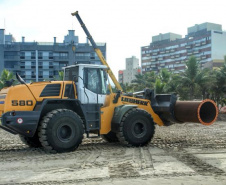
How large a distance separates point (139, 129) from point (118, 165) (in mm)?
3408

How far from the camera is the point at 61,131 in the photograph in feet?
31.2

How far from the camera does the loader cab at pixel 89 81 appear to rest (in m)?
10.4

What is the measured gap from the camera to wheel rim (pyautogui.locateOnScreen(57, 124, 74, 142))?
941 centimetres

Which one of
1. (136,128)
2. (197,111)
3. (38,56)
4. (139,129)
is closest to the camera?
(197,111)

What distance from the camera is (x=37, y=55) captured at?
84.2 metres

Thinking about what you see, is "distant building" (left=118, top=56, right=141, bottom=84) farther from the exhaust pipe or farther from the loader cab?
the loader cab

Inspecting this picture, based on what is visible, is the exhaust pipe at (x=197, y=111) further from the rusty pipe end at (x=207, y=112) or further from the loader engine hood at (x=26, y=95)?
the loader engine hood at (x=26, y=95)

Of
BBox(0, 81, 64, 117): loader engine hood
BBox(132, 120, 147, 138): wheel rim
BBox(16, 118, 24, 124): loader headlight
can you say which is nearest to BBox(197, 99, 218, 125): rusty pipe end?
BBox(132, 120, 147, 138): wheel rim

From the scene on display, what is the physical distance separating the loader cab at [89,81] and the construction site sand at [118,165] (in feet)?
5.29

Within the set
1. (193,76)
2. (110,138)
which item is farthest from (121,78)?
(110,138)

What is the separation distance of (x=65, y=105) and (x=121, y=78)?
155 m

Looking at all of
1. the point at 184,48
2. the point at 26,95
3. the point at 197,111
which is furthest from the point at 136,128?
the point at 184,48

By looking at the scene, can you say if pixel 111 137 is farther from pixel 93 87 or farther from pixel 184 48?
pixel 184 48

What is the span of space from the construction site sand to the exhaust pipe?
2.83 feet
